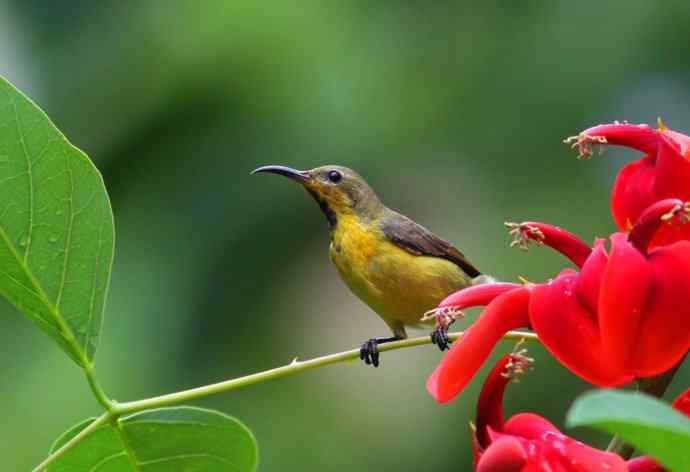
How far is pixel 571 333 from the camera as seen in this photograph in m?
1.18

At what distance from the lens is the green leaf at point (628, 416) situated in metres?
0.75

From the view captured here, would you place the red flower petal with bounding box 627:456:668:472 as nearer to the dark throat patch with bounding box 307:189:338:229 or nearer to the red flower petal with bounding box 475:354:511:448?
the red flower petal with bounding box 475:354:511:448

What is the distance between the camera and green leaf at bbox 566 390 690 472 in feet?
2.46

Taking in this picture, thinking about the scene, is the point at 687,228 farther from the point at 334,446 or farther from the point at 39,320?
the point at 334,446

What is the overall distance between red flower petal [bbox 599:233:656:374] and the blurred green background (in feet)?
14.4

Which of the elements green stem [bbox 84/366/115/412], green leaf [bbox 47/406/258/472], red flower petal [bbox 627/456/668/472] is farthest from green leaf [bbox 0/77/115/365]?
red flower petal [bbox 627/456/668/472]

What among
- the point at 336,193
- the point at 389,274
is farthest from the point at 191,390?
the point at 336,193

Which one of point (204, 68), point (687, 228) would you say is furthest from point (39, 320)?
point (204, 68)

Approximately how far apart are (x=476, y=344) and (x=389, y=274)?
338 centimetres

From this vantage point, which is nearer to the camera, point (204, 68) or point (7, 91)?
point (7, 91)

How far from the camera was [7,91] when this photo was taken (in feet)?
5.16

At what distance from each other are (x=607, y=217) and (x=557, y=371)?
1.04 meters

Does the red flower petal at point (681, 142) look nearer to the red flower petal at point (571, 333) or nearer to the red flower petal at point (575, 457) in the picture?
the red flower petal at point (571, 333)

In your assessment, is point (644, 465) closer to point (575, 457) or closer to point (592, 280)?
point (575, 457)
